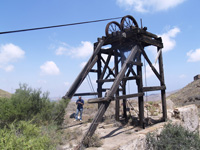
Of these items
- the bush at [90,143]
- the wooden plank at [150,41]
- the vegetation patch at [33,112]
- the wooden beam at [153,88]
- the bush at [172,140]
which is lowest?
the bush at [172,140]

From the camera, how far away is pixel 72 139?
18.9 feet

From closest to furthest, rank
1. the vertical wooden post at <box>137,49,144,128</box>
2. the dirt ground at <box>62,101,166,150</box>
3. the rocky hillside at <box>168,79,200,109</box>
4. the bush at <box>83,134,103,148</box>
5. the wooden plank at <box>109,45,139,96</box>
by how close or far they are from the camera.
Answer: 1. the bush at <box>83,134,103,148</box>
2. the dirt ground at <box>62,101,166,150</box>
3. the wooden plank at <box>109,45,139,96</box>
4. the vertical wooden post at <box>137,49,144,128</box>
5. the rocky hillside at <box>168,79,200,109</box>

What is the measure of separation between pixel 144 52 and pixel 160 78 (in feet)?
5.82

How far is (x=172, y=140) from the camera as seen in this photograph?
6.21 meters

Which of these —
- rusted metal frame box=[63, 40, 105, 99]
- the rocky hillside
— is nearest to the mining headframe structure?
rusted metal frame box=[63, 40, 105, 99]

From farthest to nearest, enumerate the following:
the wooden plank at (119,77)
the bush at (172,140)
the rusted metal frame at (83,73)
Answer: the rusted metal frame at (83,73), the bush at (172,140), the wooden plank at (119,77)

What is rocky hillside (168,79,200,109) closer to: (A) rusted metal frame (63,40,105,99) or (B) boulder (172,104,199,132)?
(B) boulder (172,104,199,132)

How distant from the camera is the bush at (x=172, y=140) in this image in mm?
5918

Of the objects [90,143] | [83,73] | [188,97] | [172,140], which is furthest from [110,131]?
[188,97]

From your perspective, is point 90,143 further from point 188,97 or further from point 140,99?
point 188,97

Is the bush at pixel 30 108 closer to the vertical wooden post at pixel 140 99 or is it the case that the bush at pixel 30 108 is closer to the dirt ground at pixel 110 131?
the dirt ground at pixel 110 131

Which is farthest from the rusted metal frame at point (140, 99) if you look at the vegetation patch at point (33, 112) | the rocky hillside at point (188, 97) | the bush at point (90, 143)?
the rocky hillside at point (188, 97)

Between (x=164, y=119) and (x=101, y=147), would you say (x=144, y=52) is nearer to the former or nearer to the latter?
(x=164, y=119)

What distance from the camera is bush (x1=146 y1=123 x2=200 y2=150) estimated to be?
5.92 metres
